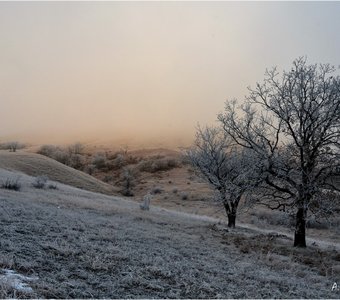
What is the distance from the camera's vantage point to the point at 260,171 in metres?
16.5

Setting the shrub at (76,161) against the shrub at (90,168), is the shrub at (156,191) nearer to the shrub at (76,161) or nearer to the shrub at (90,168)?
the shrub at (90,168)

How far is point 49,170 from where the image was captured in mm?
58062

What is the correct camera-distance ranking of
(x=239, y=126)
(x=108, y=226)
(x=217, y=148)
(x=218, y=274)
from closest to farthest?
(x=218, y=274)
(x=108, y=226)
(x=239, y=126)
(x=217, y=148)

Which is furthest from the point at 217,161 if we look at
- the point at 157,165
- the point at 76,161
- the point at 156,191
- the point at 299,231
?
the point at 76,161

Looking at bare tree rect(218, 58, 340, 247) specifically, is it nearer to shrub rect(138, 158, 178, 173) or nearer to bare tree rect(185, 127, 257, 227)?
bare tree rect(185, 127, 257, 227)

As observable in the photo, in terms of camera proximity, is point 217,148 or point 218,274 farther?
point 217,148

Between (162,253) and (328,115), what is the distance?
8.79m

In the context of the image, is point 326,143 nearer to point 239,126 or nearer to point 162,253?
point 239,126

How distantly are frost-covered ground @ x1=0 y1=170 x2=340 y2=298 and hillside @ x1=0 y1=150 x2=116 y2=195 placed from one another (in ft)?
134

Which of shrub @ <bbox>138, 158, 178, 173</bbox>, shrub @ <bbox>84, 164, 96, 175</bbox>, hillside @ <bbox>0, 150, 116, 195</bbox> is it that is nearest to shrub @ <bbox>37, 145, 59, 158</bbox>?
shrub @ <bbox>84, 164, 96, 175</bbox>

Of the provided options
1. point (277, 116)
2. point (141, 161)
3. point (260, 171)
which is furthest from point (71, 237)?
point (141, 161)

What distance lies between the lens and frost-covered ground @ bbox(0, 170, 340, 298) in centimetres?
744

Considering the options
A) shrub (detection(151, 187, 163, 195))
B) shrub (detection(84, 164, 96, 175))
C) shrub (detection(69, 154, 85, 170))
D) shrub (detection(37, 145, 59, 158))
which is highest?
shrub (detection(37, 145, 59, 158))

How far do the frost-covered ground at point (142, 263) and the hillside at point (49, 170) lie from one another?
40.9 m
